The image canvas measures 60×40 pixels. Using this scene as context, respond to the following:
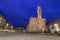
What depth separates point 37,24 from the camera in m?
8.69

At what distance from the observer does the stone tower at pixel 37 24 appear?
28.4 ft

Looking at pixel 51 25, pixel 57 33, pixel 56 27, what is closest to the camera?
pixel 57 33

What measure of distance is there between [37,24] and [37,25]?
6 centimetres

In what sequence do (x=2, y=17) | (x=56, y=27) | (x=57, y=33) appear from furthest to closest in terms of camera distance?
(x=2, y=17) < (x=56, y=27) < (x=57, y=33)

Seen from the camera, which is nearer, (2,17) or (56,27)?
(56,27)

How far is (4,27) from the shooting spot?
29.0 ft

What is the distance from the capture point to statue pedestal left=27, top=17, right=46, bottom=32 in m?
8.65

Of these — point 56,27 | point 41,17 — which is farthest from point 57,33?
point 41,17

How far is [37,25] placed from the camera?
868 cm

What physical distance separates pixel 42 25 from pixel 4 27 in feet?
7.90

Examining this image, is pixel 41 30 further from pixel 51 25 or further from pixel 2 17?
pixel 2 17

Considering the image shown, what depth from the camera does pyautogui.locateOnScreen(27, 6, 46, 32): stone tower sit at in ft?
28.4

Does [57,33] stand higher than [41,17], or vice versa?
[41,17]

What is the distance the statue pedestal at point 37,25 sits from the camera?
28.4ft
